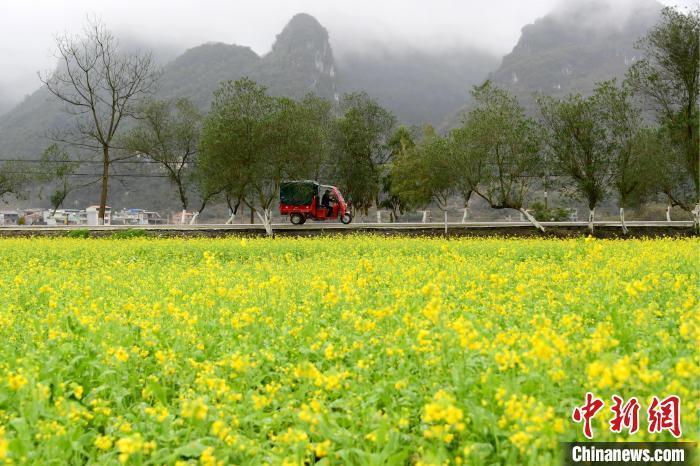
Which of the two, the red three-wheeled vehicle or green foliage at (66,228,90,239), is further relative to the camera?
the red three-wheeled vehicle

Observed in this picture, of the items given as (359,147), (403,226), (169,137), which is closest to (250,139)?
(403,226)

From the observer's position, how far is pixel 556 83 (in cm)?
15412

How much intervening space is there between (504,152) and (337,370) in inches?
1340

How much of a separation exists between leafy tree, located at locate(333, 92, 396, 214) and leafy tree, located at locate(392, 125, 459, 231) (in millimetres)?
6272

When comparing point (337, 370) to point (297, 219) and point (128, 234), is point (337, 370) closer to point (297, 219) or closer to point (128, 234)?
point (128, 234)

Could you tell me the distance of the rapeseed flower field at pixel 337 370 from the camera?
3732mm

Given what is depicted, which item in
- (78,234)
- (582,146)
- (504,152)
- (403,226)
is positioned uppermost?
(582,146)

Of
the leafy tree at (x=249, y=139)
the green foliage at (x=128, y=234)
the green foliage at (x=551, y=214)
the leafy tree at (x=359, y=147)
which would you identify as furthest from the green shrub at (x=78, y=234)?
the green foliage at (x=551, y=214)

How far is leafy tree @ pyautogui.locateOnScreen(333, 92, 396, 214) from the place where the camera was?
185ft

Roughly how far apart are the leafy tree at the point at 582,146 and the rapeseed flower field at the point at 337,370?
27401 mm

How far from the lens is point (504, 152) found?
3681 centimetres

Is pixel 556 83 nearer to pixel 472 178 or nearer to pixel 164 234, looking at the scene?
pixel 472 178

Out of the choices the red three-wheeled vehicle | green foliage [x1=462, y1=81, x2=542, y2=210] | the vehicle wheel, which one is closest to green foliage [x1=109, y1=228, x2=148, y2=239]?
the red three-wheeled vehicle

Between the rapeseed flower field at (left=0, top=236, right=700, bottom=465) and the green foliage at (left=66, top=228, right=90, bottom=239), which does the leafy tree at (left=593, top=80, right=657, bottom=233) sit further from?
the green foliage at (left=66, top=228, right=90, bottom=239)
